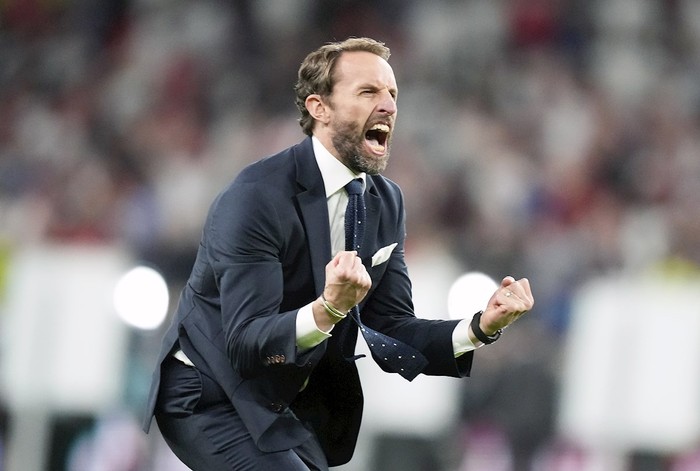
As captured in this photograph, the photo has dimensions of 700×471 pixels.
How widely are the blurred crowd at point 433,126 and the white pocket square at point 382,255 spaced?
3.46 metres

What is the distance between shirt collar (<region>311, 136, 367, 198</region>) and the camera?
164 inches

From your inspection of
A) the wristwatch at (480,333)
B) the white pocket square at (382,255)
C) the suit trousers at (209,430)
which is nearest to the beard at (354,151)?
the white pocket square at (382,255)

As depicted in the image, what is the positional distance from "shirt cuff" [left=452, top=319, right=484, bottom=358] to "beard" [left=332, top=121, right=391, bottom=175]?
52 centimetres

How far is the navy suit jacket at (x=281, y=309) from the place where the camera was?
A: 3891 millimetres

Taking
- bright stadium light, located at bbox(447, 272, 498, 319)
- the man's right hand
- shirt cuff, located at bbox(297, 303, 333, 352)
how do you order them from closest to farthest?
the man's right hand < shirt cuff, located at bbox(297, 303, 333, 352) < bright stadium light, located at bbox(447, 272, 498, 319)

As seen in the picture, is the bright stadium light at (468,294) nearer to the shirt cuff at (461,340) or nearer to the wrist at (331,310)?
the shirt cuff at (461,340)

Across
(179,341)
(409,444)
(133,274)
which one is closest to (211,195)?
(133,274)

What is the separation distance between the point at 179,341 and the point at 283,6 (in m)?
8.23

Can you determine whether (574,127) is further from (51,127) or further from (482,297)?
(51,127)

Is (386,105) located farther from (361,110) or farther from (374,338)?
(374,338)

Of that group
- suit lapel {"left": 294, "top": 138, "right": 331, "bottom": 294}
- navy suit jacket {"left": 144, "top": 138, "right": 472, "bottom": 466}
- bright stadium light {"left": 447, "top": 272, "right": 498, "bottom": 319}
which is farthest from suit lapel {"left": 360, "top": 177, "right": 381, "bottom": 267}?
bright stadium light {"left": 447, "top": 272, "right": 498, "bottom": 319}

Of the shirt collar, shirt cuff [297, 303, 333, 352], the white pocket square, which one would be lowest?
shirt cuff [297, 303, 333, 352]

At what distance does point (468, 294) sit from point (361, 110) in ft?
10.6

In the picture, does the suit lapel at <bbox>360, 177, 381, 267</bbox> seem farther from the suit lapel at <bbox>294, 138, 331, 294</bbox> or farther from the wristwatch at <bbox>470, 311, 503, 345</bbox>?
the wristwatch at <bbox>470, 311, 503, 345</bbox>
